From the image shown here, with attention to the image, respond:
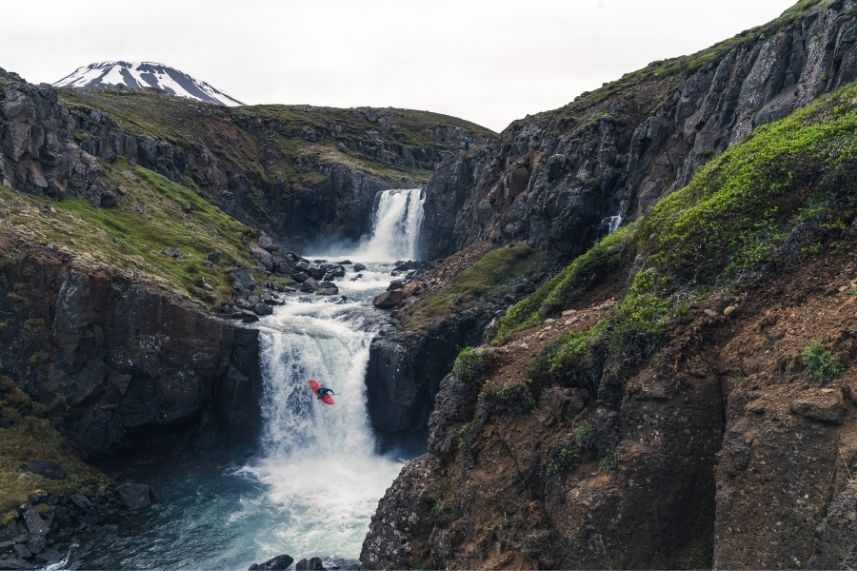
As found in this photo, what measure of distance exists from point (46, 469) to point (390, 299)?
84.1ft

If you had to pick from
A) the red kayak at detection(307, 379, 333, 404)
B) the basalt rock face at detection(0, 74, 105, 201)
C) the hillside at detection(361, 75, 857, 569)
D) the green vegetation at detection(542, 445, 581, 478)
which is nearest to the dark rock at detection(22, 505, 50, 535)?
the red kayak at detection(307, 379, 333, 404)

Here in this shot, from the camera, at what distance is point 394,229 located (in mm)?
79938

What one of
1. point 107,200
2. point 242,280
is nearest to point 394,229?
point 242,280

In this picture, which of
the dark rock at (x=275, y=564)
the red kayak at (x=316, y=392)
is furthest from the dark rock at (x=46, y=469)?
the red kayak at (x=316, y=392)

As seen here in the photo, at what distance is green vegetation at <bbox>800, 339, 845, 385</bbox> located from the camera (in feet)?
31.6

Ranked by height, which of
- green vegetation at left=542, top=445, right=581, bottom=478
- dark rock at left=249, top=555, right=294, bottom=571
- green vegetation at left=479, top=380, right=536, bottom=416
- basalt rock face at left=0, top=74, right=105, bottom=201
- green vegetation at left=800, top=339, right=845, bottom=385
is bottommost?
dark rock at left=249, top=555, right=294, bottom=571

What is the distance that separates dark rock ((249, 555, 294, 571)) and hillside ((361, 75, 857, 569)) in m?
10.4

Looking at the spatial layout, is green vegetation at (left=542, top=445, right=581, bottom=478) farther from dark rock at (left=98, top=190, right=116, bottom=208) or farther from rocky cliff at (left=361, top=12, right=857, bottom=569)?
dark rock at (left=98, top=190, right=116, bottom=208)

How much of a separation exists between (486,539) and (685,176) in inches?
1078

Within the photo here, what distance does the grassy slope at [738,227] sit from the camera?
12.3m

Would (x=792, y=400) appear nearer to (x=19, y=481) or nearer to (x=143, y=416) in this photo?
(x=19, y=481)

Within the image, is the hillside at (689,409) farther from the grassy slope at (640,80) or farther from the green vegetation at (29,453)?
the grassy slope at (640,80)

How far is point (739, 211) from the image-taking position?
45.3ft

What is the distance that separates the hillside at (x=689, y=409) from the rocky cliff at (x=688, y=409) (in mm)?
36
